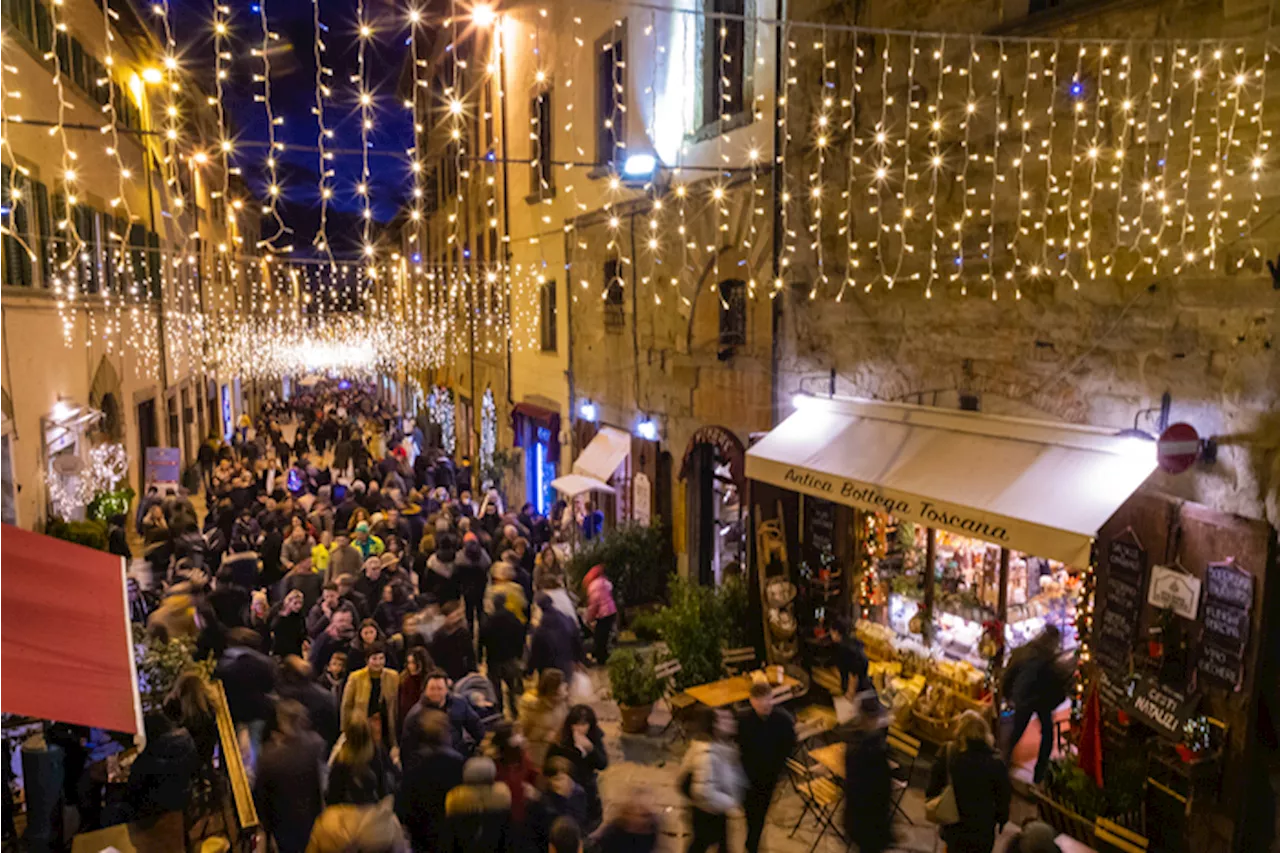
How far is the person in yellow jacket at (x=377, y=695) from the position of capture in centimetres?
684

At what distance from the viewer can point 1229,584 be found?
6.03 m

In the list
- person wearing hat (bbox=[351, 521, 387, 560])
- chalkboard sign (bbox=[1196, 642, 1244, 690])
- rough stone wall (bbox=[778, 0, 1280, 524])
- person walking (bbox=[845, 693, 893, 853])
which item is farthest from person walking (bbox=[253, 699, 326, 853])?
rough stone wall (bbox=[778, 0, 1280, 524])

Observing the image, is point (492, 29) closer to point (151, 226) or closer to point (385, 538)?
point (151, 226)

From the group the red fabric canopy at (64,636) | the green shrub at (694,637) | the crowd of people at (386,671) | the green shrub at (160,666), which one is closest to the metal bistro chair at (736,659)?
the green shrub at (694,637)

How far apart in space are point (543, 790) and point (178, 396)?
73.1 ft

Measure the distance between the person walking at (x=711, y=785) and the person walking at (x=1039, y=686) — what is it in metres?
2.82

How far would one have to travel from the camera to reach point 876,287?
9.17 meters

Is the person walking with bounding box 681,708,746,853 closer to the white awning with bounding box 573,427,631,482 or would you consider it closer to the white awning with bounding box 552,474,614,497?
the white awning with bounding box 552,474,614,497

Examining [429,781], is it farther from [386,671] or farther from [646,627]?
[646,627]

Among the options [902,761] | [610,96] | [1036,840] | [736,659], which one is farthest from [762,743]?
[610,96]

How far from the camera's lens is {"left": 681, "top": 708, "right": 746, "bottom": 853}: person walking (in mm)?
5773

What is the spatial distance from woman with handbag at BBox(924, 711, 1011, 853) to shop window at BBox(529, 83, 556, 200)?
13685mm

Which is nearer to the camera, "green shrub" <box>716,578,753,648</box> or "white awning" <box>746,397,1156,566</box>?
"white awning" <box>746,397,1156,566</box>

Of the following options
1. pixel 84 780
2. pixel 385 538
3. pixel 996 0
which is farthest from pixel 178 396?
pixel 996 0
